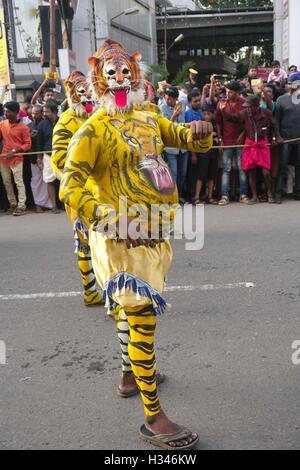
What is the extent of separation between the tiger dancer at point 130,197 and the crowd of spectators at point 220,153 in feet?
19.8

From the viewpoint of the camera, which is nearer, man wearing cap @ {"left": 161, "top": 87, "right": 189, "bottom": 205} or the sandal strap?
the sandal strap

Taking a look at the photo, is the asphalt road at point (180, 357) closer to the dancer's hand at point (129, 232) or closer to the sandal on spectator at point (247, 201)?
the dancer's hand at point (129, 232)

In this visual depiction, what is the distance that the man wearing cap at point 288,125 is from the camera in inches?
349

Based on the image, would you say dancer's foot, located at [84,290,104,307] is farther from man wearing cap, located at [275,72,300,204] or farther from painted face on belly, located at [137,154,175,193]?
man wearing cap, located at [275,72,300,204]

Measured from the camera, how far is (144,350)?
2.72 m

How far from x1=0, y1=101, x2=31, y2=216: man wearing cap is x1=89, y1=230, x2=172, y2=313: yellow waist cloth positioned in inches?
265

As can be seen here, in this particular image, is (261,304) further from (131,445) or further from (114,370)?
(131,445)

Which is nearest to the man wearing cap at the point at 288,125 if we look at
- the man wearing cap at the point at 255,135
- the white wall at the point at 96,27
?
the man wearing cap at the point at 255,135

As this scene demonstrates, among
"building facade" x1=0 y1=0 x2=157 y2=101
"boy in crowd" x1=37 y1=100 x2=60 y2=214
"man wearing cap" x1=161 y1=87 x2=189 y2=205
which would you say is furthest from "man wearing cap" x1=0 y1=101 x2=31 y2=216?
"building facade" x1=0 y1=0 x2=157 y2=101

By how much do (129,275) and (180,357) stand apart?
1207 millimetres

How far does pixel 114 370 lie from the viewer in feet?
11.7

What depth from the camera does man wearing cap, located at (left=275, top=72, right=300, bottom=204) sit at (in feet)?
29.1

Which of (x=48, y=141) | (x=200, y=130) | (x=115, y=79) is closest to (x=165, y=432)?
(x=200, y=130)
